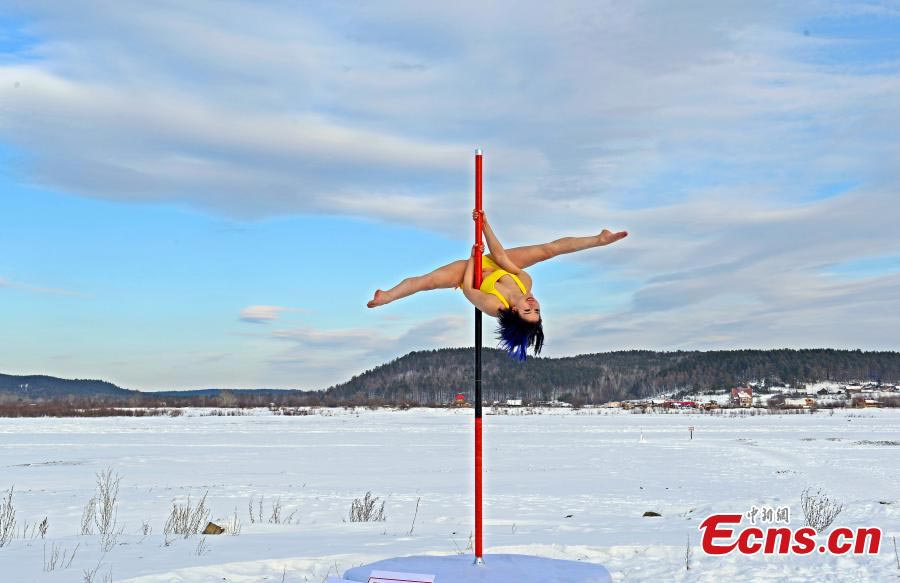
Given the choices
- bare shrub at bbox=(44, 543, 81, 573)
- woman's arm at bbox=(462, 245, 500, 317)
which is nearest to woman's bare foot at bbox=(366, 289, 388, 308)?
woman's arm at bbox=(462, 245, 500, 317)

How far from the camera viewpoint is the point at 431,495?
1886 centimetres

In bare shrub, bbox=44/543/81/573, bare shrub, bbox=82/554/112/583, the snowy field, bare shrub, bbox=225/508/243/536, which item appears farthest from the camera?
bare shrub, bbox=225/508/243/536

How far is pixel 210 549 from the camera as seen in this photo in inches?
419

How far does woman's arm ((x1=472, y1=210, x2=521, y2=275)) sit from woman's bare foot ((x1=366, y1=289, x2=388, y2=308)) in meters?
0.97

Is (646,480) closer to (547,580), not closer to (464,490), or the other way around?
(464,490)

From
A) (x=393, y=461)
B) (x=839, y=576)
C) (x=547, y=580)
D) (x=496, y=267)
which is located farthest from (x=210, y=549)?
(x=393, y=461)

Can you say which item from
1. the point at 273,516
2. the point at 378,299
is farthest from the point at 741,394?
the point at 378,299

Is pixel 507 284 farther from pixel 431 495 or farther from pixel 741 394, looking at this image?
pixel 741 394

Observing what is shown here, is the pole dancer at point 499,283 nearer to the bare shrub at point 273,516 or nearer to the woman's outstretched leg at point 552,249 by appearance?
the woman's outstretched leg at point 552,249

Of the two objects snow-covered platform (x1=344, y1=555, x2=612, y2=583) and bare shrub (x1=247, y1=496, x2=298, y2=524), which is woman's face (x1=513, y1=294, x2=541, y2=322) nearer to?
snow-covered platform (x1=344, y1=555, x2=612, y2=583)

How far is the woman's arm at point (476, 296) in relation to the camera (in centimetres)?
715

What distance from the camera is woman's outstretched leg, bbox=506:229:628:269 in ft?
23.9

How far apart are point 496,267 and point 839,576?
5.30 m

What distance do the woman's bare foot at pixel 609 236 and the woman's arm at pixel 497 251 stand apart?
2.34 ft
